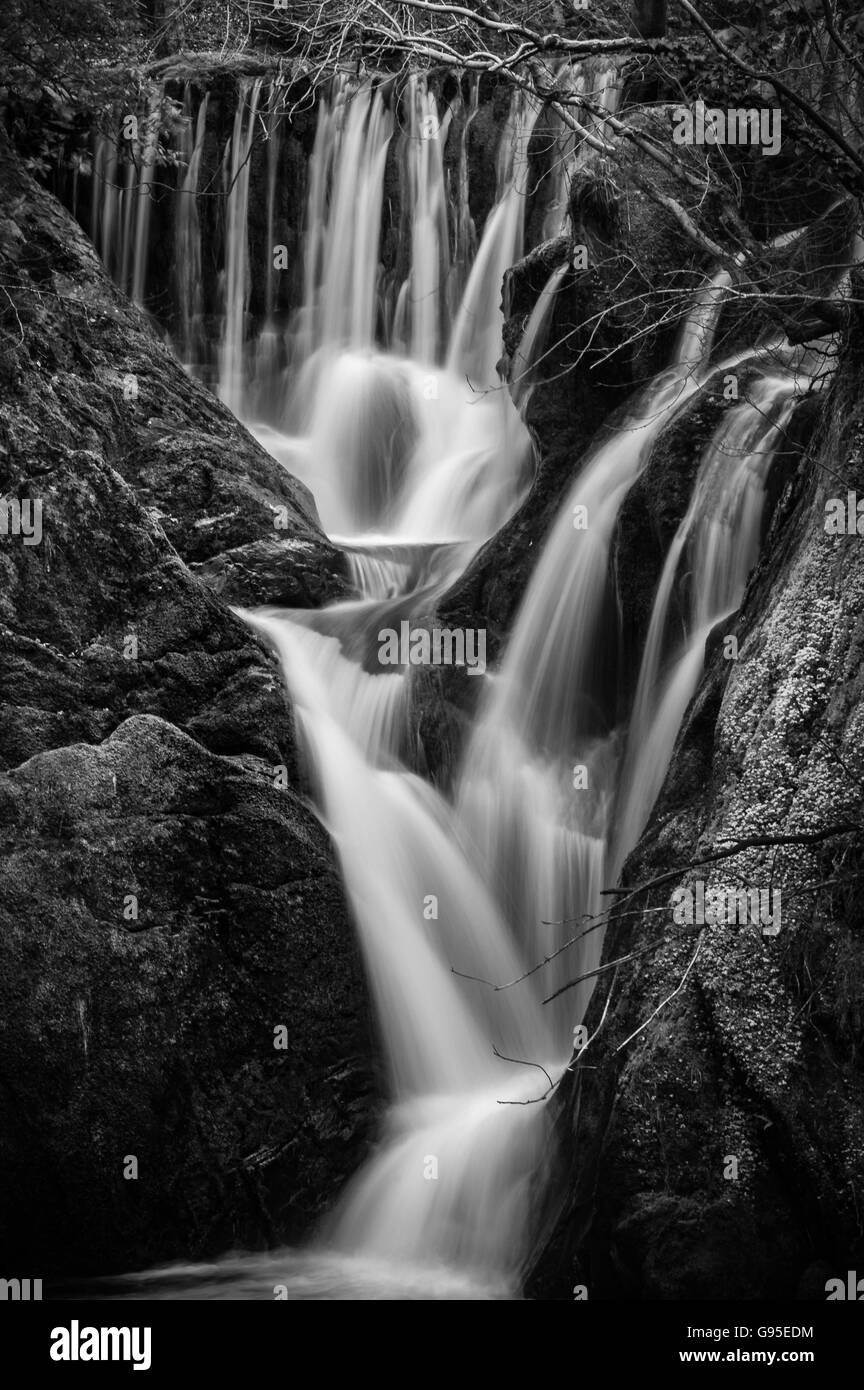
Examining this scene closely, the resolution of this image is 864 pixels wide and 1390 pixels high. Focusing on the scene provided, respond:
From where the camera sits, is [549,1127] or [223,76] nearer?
[549,1127]

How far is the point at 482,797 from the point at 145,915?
285cm

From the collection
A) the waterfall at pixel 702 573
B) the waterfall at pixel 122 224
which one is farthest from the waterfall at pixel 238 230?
the waterfall at pixel 702 573

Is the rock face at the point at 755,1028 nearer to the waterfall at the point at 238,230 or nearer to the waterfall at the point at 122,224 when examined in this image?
the waterfall at the point at 238,230

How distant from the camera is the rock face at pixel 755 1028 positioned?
19.3ft

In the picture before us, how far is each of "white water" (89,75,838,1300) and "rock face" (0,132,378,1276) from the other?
339 mm

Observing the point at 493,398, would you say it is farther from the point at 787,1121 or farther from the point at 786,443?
the point at 787,1121

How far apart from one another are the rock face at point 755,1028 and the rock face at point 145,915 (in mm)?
1816

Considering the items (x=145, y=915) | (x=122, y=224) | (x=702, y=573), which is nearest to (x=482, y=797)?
(x=702, y=573)

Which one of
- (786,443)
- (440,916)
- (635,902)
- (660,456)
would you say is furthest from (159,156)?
(635,902)

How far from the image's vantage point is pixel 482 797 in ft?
32.6

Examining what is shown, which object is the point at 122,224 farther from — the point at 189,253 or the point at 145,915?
the point at 145,915

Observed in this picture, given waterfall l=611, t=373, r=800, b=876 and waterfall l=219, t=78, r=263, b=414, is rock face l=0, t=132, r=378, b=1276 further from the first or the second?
waterfall l=219, t=78, r=263, b=414
